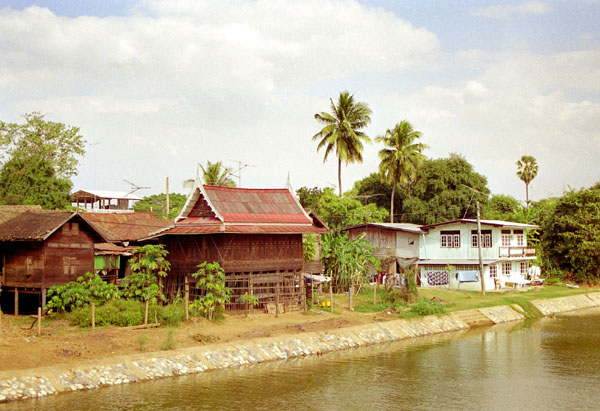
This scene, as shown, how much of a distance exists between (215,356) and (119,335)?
387 centimetres

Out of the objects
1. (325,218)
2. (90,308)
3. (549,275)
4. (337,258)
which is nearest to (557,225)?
(549,275)

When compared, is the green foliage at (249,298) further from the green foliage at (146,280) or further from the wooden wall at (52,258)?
the wooden wall at (52,258)

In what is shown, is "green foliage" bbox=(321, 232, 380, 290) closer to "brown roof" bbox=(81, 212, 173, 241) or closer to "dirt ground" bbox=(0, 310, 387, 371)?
"dirt ground" bbox=(0, 310, 387, 371)

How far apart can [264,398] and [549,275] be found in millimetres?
39158

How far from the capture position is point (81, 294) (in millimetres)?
28312

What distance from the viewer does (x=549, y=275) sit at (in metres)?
52.8

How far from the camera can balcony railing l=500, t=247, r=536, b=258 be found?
1847 inches

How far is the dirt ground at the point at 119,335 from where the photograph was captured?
21.7 meters

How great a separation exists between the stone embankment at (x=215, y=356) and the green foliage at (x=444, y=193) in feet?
80.0

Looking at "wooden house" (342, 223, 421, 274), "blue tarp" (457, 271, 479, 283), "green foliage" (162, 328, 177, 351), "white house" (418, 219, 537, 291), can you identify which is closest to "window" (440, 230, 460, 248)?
"white house" (418, 219, 537, 291)

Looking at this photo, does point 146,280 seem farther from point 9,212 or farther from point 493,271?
point 493,271

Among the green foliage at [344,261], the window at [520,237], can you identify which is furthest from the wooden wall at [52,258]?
the window at [520,237]

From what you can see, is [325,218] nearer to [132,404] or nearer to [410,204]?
[410,204]

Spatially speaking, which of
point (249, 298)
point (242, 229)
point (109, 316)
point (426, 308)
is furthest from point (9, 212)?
point (426, 308)
